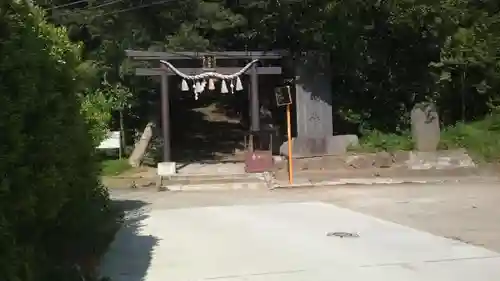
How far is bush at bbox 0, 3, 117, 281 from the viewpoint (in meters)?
4.60

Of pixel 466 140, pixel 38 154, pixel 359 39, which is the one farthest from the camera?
pixel 359 39

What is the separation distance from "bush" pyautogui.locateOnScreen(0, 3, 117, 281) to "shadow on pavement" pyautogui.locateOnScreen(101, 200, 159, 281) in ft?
2.18

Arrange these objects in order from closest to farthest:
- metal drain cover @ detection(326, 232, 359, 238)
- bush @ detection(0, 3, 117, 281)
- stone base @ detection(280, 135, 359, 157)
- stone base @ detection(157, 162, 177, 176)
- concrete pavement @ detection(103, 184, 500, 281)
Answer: bush @ detection(0, 3, 117, 281) < concrete pavement @ detection(103, 184, 500, 281) < metal drain cover @ detection(326, 232, 359, 238) < stone base @ detection(157, 162, 177, 176) < stone base @ detection(280, 135, 359, 157)

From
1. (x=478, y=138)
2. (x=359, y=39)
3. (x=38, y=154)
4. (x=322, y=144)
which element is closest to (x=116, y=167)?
(x=322, y=144)

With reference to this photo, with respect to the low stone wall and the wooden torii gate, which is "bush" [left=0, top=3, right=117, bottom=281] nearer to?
the low stone wall

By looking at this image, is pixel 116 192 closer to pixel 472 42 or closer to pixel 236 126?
pixel 472 42

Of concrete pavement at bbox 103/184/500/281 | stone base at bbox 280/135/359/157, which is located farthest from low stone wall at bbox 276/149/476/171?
concrete pavement at bbox 103/184/500/281

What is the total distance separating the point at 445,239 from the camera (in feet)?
30.0

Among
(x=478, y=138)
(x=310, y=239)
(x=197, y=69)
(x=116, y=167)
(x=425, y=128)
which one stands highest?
(x=197, y=69)

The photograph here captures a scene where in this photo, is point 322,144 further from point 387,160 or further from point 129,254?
point 129,254

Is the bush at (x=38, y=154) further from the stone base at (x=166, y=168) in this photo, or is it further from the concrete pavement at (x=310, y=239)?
the stone base at (x=166, y=168)

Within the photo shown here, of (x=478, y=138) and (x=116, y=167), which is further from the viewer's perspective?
(x=116, y=167)

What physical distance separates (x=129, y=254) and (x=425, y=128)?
13.7m

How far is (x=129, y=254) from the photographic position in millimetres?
8508
